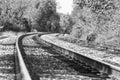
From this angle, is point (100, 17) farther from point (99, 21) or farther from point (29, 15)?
point (29, 15)

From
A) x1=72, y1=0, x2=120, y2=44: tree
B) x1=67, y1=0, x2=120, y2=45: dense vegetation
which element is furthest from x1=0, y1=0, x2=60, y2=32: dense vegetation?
x1=72, y1=0, x2=120, y2=44: tree

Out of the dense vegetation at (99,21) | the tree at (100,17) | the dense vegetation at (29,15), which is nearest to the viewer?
the dense vegetation at (99,21)

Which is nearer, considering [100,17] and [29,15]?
[100,17]

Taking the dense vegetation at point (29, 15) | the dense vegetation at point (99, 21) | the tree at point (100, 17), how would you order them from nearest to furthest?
the dense vegetation at point (99, 21)
the tree at point (100, 17)
the dense vegetation at point (29, 15)

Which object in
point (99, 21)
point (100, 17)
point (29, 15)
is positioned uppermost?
point (100, 17)

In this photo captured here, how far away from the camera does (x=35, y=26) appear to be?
7725 cm

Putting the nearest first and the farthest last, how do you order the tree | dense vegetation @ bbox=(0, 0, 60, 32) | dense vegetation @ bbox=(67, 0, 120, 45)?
dense vegetation @ bbox=(67, 0, 120, 45) → the tree → dense vegetation @ bbox=(0, 0, 60, 32)

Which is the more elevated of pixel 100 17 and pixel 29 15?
pixel 100 17

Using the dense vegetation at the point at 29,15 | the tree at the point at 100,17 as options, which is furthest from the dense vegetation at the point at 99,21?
the dense vegetation at the point at 29,15

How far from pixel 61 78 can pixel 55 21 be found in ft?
244

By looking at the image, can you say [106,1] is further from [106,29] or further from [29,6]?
[29,6]

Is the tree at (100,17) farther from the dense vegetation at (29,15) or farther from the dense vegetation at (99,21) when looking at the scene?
the dense vegetation at (29,15)

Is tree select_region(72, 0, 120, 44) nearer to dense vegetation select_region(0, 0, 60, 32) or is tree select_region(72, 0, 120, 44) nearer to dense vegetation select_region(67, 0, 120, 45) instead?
dense vegetation select_region(67, 0, 120, 45)

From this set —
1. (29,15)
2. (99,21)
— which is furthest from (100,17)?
(29,15)
